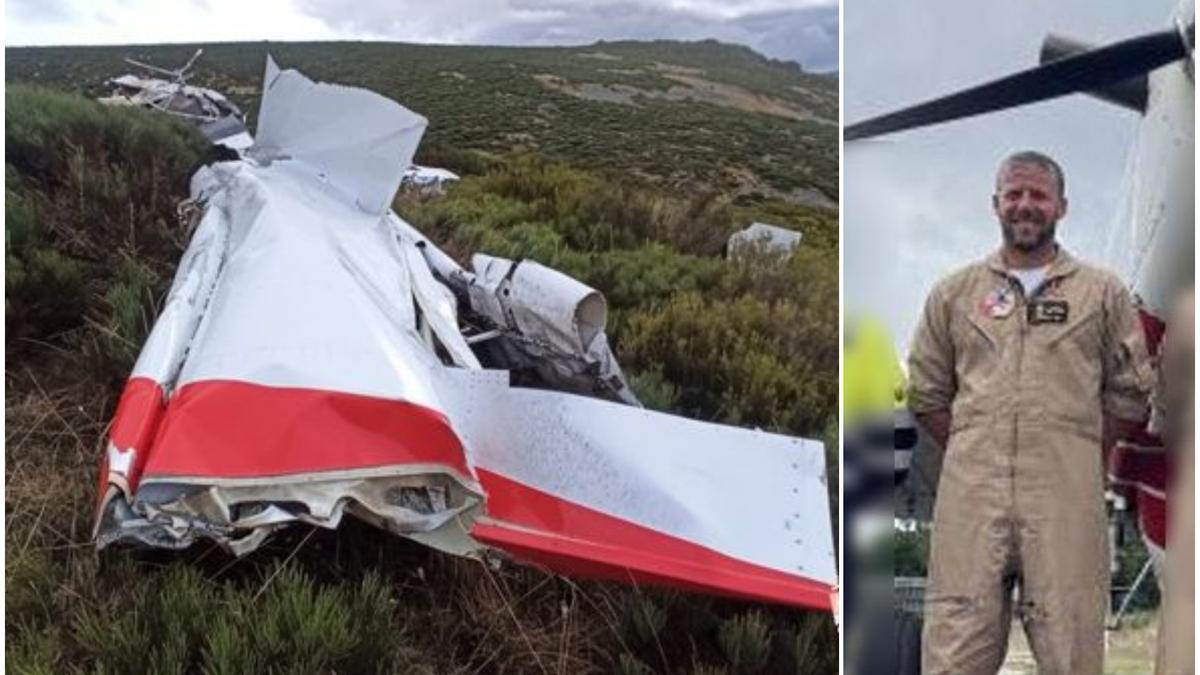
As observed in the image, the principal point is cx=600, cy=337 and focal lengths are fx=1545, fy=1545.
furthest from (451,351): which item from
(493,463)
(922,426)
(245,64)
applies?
(922,426)

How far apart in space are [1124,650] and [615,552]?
818 mm

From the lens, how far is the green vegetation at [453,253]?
245cm

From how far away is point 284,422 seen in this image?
94.0 inches

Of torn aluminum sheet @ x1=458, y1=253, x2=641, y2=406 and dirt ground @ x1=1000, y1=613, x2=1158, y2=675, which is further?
torn aluminum sheet @ x1=458, y1=253, x2=641, y2=406

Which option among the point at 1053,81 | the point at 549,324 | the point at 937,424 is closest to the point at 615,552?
the point at 549,324

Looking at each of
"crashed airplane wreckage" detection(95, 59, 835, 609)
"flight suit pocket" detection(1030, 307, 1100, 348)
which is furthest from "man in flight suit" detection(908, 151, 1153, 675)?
"crashed airplane wreckage" detection(95, 59, 835, 609)

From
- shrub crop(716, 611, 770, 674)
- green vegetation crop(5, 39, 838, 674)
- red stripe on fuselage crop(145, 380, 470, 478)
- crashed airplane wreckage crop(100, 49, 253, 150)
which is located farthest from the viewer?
crashed airplane wreckage crop(100, 49, 253, 150)

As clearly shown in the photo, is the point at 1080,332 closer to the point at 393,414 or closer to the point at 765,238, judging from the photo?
the point at 765,238

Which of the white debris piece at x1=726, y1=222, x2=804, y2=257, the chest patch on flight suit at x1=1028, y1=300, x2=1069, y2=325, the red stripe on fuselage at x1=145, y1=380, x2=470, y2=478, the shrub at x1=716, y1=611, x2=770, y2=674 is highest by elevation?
the white debris piece at x1=726, y1=222, x2=804, y2=257

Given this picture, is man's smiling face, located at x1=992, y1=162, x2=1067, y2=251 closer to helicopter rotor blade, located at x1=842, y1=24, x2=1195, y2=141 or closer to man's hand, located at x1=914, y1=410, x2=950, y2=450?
helicopter rotor blade, located at x1=842, y1=24, x2=1195, y2=141

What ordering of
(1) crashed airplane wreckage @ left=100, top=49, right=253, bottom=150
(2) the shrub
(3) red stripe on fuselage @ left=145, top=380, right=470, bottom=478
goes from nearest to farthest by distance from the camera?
1. (3) red stripe on fuselage @ left=145, top=380, right=470, bottom=478
2. (2) the shrub
3. (1) crashed airplane wreckage @ left=100, top=49, right=253, bottom=150

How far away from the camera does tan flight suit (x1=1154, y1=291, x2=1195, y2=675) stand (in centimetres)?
241

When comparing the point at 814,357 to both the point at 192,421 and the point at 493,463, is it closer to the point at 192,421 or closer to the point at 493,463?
the point at 493,463

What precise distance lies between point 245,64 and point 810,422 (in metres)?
1.16
